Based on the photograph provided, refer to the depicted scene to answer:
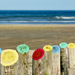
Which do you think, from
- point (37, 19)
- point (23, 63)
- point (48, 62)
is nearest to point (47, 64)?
point (48, 62)

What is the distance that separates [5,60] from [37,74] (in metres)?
0.52

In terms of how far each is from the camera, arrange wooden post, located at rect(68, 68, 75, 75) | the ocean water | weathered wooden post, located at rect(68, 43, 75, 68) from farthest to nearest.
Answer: the ocean water < wooden post, located at rect(68, 68, 75, 75) < weathered wooden post, located at rect(68, 43, 75, 68)

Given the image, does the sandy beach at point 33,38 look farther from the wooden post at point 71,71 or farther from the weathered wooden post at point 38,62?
the weathered wooden post at point 38,62

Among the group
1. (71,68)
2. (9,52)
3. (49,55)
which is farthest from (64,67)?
(9,52)

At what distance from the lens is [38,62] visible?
146 centimetres

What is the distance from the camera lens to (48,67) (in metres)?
1.61

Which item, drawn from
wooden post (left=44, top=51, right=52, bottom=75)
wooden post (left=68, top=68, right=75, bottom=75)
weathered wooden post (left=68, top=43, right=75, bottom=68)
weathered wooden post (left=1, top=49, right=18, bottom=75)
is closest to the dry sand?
wooden post (left=68, top=68, right=75, bottom=75)

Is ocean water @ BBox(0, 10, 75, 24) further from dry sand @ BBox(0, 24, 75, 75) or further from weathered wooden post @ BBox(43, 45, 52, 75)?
weathered wooden post @ BBox(43, 45, 52, 75)

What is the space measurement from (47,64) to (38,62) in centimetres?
18

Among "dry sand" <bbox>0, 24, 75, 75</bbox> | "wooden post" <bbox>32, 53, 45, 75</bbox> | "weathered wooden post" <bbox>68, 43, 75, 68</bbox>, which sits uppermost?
"dry sand" <bbox>0, 24, 75, 75</bbox>

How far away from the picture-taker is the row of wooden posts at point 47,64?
1.27m

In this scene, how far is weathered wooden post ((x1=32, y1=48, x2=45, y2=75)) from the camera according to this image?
1.46 meters

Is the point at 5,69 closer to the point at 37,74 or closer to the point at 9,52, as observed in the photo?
the point at 9,52

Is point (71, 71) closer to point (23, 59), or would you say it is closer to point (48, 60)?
point (48, 60)
